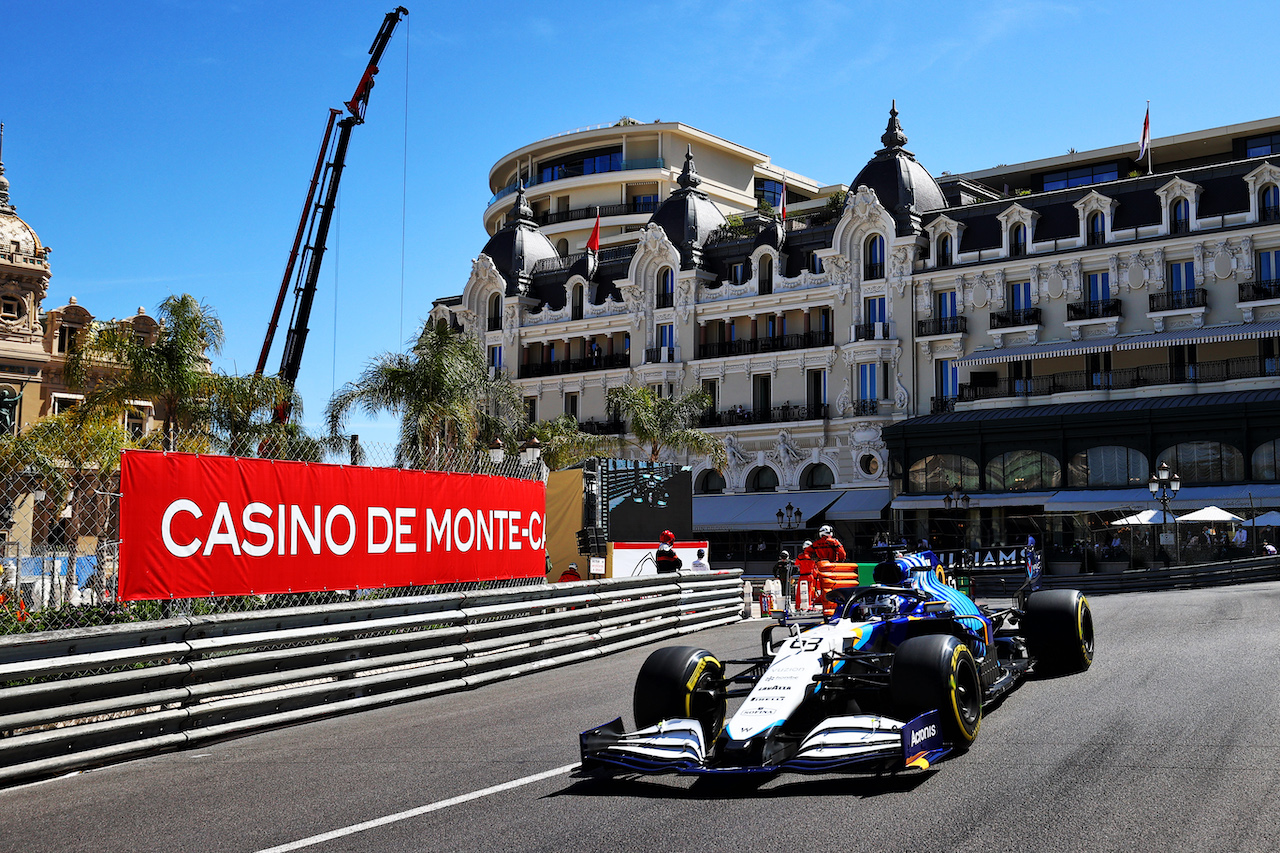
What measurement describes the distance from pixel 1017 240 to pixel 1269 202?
9.27 m

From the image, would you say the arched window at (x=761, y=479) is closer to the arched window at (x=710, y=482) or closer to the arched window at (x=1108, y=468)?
the arched window at (x=710, y=482)

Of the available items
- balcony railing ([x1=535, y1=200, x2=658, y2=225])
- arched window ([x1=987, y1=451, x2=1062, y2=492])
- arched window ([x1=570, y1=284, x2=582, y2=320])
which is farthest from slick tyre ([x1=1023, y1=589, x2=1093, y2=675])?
balcony railing ([x1=535, y1=200, x2=658, y2=225])

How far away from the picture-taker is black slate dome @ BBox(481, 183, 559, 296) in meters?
63.8

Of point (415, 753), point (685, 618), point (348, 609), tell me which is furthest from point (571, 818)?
point (685, 618)

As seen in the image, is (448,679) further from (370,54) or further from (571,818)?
(370,54)

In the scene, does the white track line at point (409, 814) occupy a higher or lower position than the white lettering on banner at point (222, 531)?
lower

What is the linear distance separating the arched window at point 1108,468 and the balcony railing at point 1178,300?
5.79 metres

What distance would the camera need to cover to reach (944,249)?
4991 centimetres

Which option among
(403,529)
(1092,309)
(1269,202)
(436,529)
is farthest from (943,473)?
(403,529)

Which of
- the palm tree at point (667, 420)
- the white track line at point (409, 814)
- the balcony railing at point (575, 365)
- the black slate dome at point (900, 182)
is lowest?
the white track line at point (409, 814)

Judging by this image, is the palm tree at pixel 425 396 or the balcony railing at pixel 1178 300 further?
the balcony railing at pixel 1178 300

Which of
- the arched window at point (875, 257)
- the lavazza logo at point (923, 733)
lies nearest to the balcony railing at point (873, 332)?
the arched window at point (875, 257)

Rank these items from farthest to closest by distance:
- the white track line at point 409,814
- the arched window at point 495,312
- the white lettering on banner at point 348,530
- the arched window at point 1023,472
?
the arched window at point 495,312 → the arched window at point 1023,472 → the white lettering on banner at point 348,530 → the white track line at point 409,814

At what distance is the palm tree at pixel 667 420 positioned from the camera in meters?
47.7
